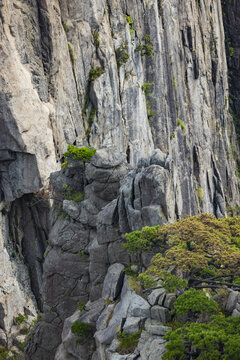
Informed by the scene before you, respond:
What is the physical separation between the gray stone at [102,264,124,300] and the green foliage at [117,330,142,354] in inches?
195

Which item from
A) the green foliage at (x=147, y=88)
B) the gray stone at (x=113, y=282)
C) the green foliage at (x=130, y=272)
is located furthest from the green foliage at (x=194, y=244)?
the green foliage at (x=147, y=88)

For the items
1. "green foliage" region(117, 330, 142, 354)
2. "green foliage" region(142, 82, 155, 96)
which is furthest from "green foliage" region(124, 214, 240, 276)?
"green foliage" region(142, 82, 155, 96)

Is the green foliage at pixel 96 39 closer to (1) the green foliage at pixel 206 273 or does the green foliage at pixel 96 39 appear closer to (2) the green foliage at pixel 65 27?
(2) the green foliage at pixel 65 27

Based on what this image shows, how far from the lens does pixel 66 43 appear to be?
152 feet

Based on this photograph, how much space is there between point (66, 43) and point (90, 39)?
4027 millimetres

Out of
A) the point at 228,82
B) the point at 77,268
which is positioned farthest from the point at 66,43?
the point at 228,82

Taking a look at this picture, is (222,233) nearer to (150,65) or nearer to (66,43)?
(66,43)

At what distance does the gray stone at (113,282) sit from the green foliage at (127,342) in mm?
4959

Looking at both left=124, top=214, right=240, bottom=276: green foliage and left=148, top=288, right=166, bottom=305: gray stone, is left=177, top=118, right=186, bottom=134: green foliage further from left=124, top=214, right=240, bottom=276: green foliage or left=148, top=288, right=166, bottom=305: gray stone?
left=148, top=288, right=166, bottom=305: gray stone

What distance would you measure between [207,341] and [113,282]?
11.5 m

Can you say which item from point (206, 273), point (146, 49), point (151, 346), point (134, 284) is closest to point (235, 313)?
point (151, 346)

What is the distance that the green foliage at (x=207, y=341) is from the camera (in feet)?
48.1

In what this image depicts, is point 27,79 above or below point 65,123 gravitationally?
above

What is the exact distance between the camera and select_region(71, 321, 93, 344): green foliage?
25047 mm
